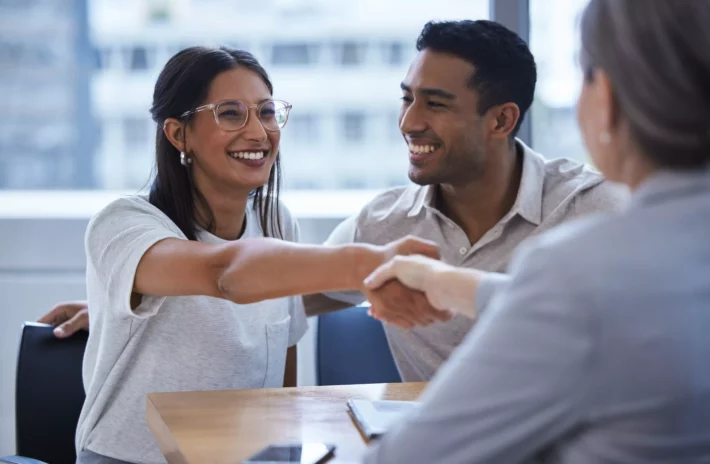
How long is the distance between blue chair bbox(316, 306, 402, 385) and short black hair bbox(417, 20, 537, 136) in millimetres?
667

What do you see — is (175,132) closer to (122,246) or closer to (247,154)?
(247,154)

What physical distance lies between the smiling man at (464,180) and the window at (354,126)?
1007 mm

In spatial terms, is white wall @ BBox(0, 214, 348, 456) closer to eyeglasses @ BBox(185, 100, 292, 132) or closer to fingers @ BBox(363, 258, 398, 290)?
eyeglasses @ BBox(185, 100, 292, 132)

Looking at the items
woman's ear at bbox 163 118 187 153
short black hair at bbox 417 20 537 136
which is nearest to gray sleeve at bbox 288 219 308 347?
woman's ear at bbox 163 118 187 153

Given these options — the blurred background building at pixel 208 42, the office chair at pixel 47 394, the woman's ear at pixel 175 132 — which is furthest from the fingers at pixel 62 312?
the blurred background building at pixel 208 42

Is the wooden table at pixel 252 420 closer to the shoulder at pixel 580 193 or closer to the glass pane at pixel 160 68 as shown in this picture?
the shoulder at pixel 580 193

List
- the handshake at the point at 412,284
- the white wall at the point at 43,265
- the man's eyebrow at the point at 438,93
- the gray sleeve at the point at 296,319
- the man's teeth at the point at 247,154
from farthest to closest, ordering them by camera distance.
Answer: the white wall at the point at 43,265, the man's eyebrow at the point at 438,93, the gray sleeve at the point at 296,319, the man's teeth at the point at 247,154, the handshake at the point at 412,284

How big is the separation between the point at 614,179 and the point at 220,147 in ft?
4.24

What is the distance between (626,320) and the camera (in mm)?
808

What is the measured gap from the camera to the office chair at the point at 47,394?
6.63 ft

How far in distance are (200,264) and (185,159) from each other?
1.46 ft

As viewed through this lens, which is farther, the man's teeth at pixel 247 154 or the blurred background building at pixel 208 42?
the blurred background building at pixel 208 42

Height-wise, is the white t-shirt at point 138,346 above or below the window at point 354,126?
below

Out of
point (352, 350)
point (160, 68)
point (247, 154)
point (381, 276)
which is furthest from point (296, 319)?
point (160, 68)
